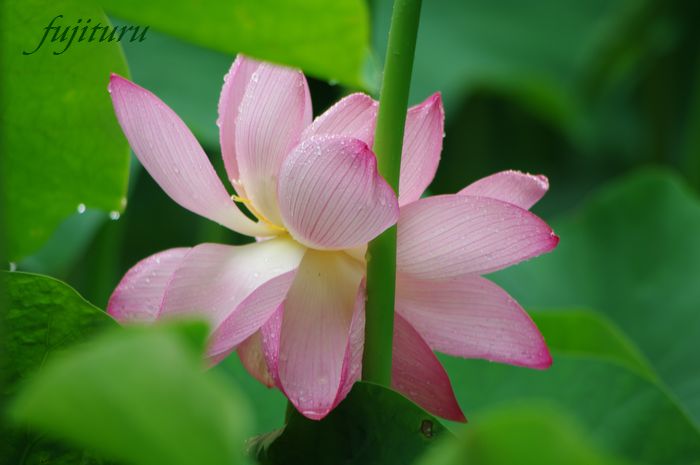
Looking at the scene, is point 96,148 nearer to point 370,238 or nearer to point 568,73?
point 370,238

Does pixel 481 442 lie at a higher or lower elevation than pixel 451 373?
higher

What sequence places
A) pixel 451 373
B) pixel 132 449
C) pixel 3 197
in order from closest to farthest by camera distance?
pixel 132 449
pixel 3 197
pixel 451 373

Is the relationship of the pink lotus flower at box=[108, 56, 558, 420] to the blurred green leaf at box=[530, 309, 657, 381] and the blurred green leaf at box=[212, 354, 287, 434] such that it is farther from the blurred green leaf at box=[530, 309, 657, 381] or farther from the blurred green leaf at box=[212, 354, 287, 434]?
the blurred green leaf at box=[530, 309, 657, 381]

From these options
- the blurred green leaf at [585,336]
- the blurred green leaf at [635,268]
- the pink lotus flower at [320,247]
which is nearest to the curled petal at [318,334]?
the pink lotus flower at [320,247]

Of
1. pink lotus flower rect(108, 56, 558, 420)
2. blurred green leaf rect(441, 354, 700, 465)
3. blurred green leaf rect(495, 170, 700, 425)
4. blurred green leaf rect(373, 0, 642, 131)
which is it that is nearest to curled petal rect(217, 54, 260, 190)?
pink lotus flower rect(108, 56, 558, 420)

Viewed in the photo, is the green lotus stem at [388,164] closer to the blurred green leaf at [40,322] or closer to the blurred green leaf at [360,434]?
the blurred green leaf at [360,434]

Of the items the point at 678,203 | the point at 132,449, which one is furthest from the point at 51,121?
the point at 678,203

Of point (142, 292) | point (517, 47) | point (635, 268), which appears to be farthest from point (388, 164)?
point (517, 47)
